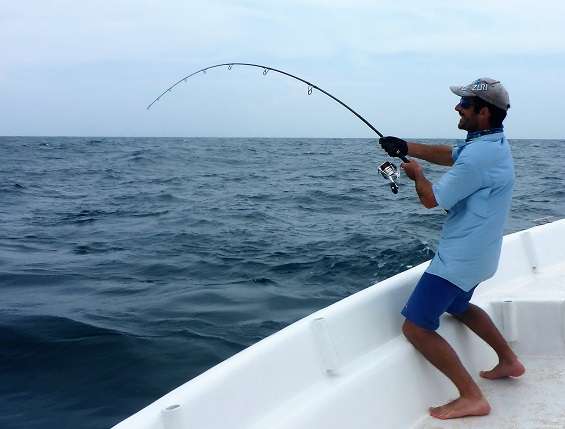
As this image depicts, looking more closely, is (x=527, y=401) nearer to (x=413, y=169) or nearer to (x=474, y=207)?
(x=474, y=207)

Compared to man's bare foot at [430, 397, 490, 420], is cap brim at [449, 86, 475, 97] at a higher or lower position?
higher

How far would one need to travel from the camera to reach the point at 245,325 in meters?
5.01

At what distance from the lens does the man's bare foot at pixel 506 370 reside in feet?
9.78

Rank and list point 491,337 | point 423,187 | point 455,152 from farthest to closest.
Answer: point 491,337 → point 455,152 → point 423,187

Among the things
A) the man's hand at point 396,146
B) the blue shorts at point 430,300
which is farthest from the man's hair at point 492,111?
the blue shorts at point 430,300

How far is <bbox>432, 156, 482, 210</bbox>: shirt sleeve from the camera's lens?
93.4 inches

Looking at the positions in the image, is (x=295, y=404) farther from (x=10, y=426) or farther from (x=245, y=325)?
(x=245, y=325)

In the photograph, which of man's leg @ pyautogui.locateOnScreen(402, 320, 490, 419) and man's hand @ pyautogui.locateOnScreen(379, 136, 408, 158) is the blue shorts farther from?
man's hand @ pyautogui.locateOnScreen(379, 136, 408, 158)

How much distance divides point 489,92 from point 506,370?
1358 millimetres

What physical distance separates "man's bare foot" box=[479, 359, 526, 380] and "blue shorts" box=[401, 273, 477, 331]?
0.57 metres

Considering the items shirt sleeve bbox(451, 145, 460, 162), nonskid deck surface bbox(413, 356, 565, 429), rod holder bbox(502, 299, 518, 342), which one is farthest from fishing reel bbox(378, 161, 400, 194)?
nonskid deck surface bbox(413, 356, 565, 429)

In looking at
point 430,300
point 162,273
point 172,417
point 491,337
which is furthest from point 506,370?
point 162,273

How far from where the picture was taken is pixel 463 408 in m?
2.64

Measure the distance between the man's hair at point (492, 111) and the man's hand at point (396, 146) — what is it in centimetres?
52
